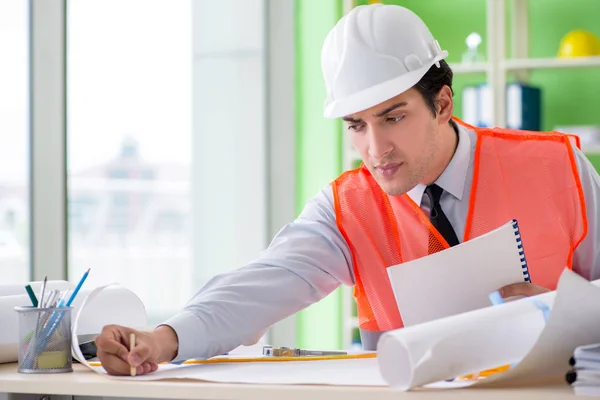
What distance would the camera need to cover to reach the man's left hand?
4.83 ft

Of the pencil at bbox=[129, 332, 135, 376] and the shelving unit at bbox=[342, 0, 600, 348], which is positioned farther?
the shelving unit at bbox=[342, 0, 600, 348]

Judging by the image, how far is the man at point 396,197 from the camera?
1.78m

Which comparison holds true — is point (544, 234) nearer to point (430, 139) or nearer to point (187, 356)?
point (430, 139)

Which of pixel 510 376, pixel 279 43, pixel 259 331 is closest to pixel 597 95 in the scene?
pixel 279 43

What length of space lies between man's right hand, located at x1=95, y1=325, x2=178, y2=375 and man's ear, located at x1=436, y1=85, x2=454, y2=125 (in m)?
0.81

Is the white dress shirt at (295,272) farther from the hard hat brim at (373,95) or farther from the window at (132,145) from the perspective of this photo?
the window at (132,145)

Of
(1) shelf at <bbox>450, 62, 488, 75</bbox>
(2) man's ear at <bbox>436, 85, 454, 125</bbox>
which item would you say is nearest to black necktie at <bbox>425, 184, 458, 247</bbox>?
(2) man's ear at <bbox>436, 85, 454, 125</bbox>

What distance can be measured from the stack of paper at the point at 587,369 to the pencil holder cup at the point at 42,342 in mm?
847

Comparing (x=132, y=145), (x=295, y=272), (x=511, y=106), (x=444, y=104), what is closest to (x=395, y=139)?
(x=444, y=104)

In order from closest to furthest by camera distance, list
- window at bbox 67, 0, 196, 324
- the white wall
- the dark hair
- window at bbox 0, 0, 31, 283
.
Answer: the dark hair < window at bbox 0, 0, 31, 283 < window at bbox 67, 0, 196, 324 < the white wall

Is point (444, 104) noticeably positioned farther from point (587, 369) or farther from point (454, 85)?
point (454, 85)

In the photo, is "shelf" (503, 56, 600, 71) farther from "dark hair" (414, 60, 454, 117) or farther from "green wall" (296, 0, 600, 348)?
"dark hair" (414, 60, 454, 117)

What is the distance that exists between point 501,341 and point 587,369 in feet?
0.40

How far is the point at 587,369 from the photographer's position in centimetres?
118
